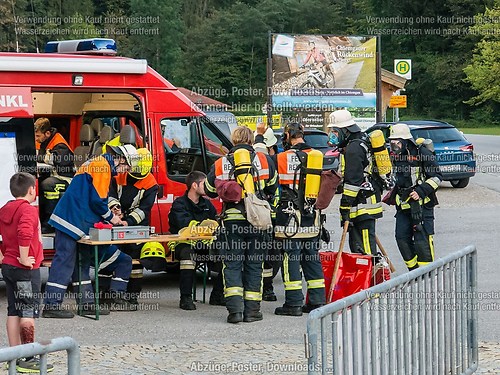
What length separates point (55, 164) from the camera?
11445 mm

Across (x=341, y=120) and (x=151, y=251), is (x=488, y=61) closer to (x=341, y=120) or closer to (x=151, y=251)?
(x=341, y=120)

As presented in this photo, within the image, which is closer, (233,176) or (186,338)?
(186,338)

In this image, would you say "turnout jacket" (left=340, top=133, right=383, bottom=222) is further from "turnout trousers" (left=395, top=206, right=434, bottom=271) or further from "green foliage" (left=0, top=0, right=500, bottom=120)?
"green foliage" (left=0, top=0, right=500, bottom=120)

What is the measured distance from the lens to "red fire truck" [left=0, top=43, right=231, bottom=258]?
10320 millimetres

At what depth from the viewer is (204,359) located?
7.71 m

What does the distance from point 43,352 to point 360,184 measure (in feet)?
23.3

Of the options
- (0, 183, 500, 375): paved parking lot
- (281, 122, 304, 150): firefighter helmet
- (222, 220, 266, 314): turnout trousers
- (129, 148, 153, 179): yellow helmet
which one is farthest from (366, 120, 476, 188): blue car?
(222, 220, 266, 314): turnout trousers

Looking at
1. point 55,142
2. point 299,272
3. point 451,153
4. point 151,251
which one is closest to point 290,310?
point 299,272

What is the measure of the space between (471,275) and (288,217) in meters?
3.15

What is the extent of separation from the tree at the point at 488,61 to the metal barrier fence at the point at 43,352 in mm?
72157

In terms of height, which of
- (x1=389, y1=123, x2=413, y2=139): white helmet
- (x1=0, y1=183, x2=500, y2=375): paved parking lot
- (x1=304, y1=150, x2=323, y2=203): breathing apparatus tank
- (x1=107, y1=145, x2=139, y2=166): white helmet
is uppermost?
(x1=389, y1=123, x2=413, y2=139): white helmet

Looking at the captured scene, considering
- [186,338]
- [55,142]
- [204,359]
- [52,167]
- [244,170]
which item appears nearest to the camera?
[204,359]

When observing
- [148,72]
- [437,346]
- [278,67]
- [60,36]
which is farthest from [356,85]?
[60,36]

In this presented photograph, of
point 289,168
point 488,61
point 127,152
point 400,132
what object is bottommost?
point 289,168
